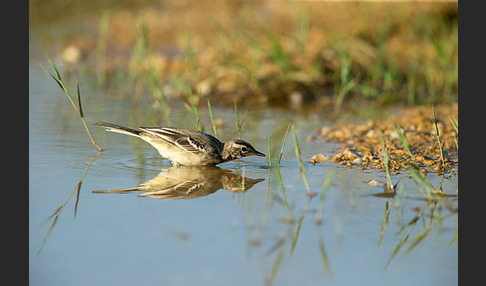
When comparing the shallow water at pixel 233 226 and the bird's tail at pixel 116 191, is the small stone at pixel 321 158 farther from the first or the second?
the bird's tail at pixel 116 191

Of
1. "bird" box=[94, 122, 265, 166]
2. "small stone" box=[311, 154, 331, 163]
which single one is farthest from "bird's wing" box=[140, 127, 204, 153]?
"small stone" box=[311, 154, 331, 163]

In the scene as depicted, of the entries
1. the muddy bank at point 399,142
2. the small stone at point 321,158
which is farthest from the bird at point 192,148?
the muddy bank at point 399,142

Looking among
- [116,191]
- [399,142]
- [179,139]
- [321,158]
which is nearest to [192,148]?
[179,139]

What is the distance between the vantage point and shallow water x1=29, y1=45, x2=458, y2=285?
444cm

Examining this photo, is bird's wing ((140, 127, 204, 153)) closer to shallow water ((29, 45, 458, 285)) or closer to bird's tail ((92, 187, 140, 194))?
shallow water ((29, 45, 458, 285))

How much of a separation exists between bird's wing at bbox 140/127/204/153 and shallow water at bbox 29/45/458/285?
316 millimetres

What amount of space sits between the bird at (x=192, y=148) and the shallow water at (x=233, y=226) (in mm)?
192

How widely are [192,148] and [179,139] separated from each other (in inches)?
7.1

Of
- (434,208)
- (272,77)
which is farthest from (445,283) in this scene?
(272,77)

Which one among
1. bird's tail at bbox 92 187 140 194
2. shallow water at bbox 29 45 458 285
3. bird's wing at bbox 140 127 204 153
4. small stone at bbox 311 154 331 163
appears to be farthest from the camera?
small stone at bbox 311 154 331 163

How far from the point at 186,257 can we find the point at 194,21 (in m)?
13.9

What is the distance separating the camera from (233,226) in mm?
5297

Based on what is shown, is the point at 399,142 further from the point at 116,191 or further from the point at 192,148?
the point at 116,191

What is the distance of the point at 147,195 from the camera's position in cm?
613
